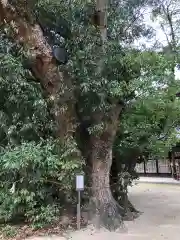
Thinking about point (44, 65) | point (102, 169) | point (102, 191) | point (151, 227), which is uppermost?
point (44, 65)

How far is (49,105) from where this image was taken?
794 cm

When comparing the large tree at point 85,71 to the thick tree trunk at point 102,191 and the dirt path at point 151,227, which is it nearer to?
the thick tree trunk at point 102,191

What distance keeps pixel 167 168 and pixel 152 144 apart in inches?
565

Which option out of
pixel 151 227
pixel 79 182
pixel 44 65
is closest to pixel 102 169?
pixel 79 182

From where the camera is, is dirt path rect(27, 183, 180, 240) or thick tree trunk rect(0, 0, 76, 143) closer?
dirt path rect(27, 183, 180, 240)

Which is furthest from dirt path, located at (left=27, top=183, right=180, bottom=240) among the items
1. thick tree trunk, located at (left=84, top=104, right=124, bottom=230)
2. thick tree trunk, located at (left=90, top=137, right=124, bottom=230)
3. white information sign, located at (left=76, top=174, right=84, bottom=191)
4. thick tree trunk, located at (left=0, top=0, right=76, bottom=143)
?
thick tree trunk, located at (left=0, top=0, right=76, bottom=143)

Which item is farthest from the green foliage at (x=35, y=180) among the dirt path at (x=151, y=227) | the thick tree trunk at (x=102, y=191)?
the dirt path at (x=151, y=227)

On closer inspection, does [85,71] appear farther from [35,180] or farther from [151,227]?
[151,227]

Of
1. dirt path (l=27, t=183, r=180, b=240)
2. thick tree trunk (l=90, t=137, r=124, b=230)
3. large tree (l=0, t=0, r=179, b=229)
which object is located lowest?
dirt path (l=27, t=183, r=180, b=240)

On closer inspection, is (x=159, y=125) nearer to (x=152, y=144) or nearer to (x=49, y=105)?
(x=152, y=144)

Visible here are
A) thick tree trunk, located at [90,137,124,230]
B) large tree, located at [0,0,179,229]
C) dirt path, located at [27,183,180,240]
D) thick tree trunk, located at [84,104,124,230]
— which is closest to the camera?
dirt path, located at [27,183,180,240]

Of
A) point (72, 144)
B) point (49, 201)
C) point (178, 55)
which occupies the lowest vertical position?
point (49, 201)

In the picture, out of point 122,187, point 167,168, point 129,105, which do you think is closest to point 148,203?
point 122,187

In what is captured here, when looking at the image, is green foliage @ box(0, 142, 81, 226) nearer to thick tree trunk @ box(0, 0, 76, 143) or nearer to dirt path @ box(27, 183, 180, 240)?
thick tree trunk @ box(0, 0, 76, 143)
